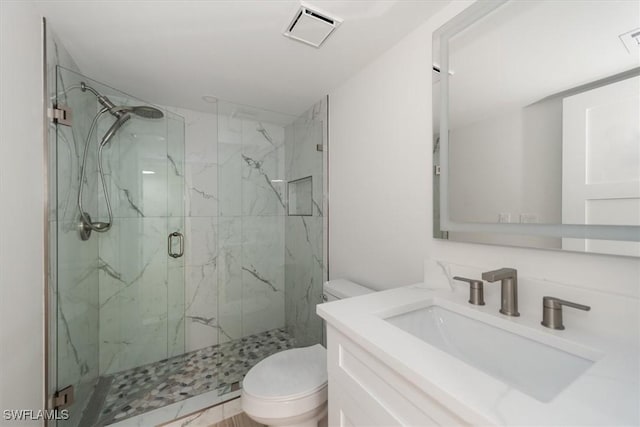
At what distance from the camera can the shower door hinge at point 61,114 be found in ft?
4.18

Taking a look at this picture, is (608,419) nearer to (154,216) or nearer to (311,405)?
(311,405)

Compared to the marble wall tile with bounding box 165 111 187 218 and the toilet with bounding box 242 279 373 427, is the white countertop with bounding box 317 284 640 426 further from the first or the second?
the marble wall tile with bounding box 165 111 187 218

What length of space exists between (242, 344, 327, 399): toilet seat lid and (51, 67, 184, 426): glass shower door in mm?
1072

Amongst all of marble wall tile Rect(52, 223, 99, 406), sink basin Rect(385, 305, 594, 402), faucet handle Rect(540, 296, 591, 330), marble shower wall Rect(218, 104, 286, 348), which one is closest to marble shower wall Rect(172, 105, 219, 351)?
marble shower wall Rect(218, 104, 286, 348)

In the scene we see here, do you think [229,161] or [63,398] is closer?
[63,398]

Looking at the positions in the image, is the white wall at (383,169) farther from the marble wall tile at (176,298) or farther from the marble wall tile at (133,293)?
the marble wall tile at (133,293)

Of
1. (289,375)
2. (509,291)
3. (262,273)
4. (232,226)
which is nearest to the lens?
(509,291)

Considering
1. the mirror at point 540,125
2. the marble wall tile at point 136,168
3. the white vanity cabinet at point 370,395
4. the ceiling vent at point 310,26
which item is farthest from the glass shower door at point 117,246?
the mirror at point 540,125

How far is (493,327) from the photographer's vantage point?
854mm

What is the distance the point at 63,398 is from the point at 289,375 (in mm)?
1166

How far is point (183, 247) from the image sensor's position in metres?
2.19

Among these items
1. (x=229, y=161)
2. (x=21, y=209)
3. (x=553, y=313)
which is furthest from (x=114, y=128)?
(x=553, y=313)

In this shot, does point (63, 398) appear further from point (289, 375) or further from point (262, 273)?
point (262, 273)

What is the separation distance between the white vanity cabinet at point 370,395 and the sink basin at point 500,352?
0.71ft
